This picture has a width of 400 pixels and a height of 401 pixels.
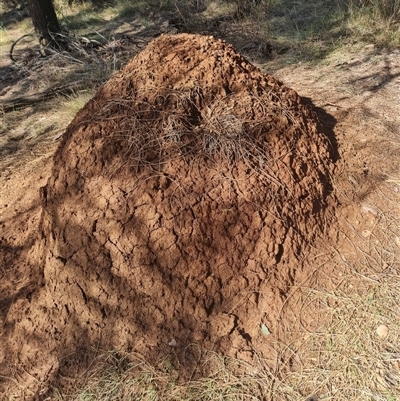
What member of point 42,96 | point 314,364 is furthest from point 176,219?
point 42,96

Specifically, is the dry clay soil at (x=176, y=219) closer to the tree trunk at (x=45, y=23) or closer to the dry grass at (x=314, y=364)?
the dry grass at (x=314, y=364)

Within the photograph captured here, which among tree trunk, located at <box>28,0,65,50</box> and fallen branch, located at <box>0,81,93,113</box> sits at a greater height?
tree trunk, located at <box>28,0,65,50</box>

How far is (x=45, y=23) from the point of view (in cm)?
604

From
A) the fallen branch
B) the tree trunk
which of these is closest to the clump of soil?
the fallen branch

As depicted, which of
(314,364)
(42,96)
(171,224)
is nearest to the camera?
(314,364)

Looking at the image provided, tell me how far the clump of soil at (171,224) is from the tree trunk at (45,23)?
4212mm

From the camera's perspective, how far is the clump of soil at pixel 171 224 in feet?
7.19

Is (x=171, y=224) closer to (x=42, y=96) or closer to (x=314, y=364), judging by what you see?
(x=314, y=364)

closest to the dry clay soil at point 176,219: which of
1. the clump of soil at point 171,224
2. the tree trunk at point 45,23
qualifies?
the clump of soil at point 171,224

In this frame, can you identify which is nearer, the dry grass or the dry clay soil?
the dry grass

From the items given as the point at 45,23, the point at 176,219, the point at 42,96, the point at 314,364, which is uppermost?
the point at 45,23

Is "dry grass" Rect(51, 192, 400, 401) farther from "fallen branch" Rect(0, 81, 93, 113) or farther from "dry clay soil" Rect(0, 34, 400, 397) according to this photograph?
"fallen branch" Rect(0, 81, 93, 113)

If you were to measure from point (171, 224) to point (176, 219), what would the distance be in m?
0.04

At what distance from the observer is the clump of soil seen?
2191 millimetres
